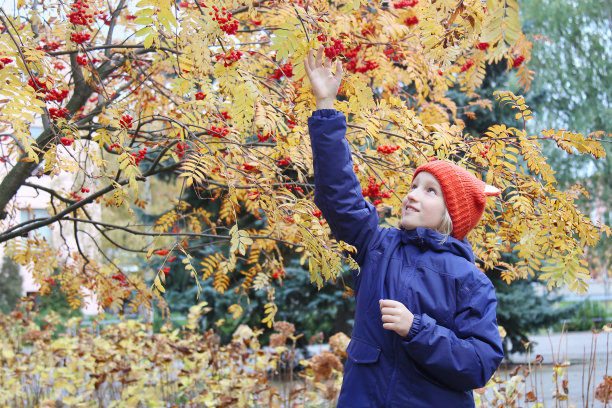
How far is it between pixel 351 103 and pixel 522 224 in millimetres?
859

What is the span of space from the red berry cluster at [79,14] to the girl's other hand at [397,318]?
2017mm

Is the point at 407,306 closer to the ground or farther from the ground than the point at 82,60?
closer to the ground

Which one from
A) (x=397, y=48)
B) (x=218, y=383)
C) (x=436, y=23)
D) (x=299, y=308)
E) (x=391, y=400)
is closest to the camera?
(x=391, y=400)

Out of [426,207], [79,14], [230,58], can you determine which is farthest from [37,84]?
[426,207]

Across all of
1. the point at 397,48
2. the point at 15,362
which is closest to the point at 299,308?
the point at 15,362

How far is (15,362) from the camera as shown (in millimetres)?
5043

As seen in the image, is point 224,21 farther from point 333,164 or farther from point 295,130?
point 333,164

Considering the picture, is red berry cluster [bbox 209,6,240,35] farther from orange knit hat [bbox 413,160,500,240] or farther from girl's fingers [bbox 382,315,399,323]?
girl's fingers [bbox 382,315,399,323]

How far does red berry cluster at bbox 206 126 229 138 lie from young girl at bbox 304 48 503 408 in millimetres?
675

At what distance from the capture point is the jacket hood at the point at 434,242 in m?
1.80

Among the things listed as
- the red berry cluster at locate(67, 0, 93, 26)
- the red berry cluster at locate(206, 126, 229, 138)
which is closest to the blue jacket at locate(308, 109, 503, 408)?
the red berry cluster at locate(206, 126, 229, 138)

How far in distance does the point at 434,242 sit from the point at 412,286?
0.16 m

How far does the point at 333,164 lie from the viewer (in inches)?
70.7

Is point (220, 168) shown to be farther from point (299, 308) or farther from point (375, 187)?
point (299, 308)
